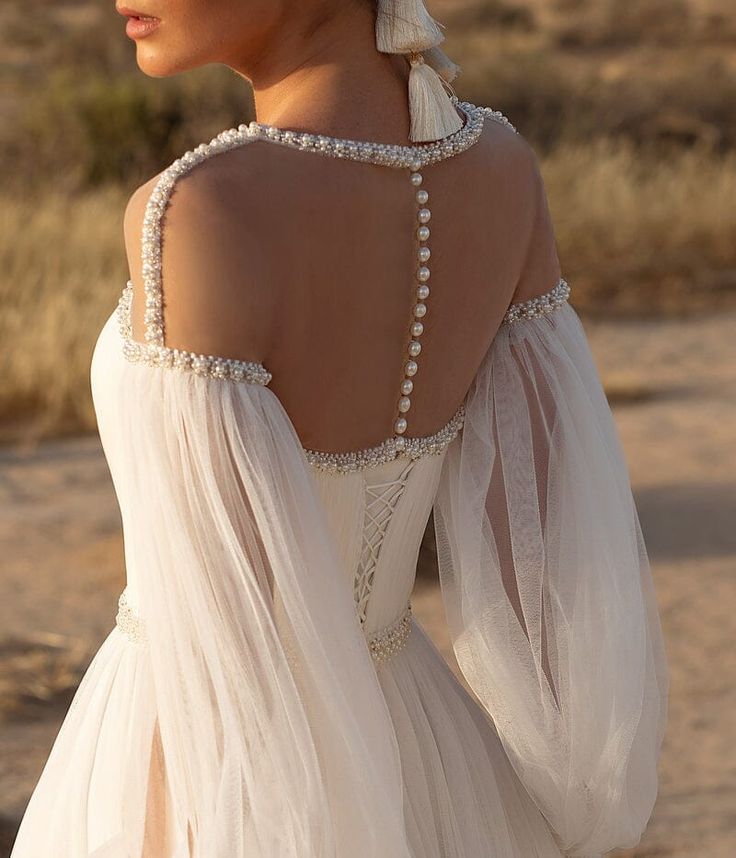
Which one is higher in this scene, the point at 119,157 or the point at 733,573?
the point at 119,157

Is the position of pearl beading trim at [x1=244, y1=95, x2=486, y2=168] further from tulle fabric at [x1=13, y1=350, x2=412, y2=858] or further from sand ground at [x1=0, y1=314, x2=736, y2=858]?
sand ground at [x1=0, y1=314, x2=736, y2=858]

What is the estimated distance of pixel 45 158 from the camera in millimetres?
10359

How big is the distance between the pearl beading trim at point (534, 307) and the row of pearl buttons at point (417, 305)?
0.71 ft

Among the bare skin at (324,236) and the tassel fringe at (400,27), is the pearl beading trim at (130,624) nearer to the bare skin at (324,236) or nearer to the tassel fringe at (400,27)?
the bare skin at (324,236)

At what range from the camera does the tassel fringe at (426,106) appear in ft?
4.53

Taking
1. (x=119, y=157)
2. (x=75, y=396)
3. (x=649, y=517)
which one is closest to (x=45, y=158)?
(x=119, y=157)

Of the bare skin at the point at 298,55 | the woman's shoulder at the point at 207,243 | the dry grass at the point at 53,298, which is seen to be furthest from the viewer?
the dry grass at the point at 53,298

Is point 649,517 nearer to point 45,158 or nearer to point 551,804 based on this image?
point 551,804

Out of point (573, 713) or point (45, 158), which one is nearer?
point (573, 713)

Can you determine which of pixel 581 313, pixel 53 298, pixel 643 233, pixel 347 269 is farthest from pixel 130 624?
pixel 643 233

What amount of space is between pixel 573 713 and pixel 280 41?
856 millimetres

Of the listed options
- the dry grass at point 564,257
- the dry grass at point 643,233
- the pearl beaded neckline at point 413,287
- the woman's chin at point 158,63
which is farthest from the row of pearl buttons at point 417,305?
the dry grass at point 643,233

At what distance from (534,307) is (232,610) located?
578 millimetres

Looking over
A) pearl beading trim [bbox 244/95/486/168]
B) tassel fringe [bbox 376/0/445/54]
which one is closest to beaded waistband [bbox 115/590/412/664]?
pearl beading trim [bbox 244/95/486/168]
